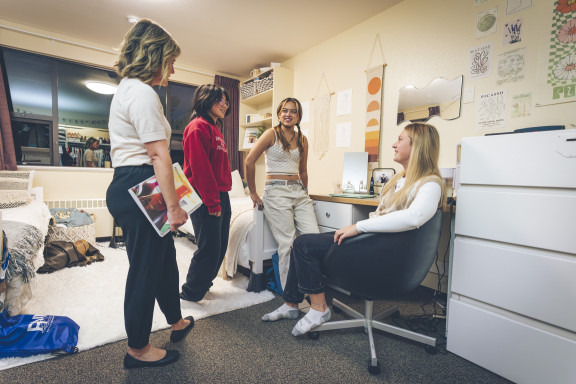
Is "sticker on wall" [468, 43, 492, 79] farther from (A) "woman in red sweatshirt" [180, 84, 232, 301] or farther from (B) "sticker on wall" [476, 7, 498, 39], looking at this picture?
(A) "woman in red sweatshirt" [180, 84, 232, 301]

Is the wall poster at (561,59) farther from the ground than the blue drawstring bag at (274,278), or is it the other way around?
the wall poster at (561,59)

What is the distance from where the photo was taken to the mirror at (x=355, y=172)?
2516 mm

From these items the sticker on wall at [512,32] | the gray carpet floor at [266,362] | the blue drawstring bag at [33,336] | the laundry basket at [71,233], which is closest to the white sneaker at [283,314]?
the gray carpet floor at [266,362]

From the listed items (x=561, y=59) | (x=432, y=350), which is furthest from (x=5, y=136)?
(x=561, y=59)

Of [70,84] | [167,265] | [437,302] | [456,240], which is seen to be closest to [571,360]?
[456,240]

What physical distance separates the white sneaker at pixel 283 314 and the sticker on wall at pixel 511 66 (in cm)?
199

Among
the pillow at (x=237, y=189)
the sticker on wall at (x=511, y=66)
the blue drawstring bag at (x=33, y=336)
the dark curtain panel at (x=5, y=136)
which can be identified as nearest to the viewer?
the blue drawstring bag at (x=33, y=336)

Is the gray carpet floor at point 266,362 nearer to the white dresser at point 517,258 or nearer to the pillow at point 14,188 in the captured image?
the white dresser at point 517,258

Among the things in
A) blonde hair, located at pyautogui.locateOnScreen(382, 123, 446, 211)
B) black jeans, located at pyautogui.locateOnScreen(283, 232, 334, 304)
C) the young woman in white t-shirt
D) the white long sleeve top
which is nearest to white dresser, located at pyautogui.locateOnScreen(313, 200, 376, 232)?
black jeans, located at pyautogui.locateOnScreen(283, 232, 334, 304)

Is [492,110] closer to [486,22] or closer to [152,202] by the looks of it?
[486,22]

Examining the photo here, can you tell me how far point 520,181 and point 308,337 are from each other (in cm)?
123

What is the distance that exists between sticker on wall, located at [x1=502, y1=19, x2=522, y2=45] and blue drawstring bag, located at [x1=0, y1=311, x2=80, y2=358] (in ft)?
9.88

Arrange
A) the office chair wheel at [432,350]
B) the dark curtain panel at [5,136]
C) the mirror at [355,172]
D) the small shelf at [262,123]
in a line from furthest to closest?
1. the small shelf at [262,123]
2. the dark curtain panel at [5,136]
3. the mirror at [355,172]
4. the office chair wheel at [432,350]

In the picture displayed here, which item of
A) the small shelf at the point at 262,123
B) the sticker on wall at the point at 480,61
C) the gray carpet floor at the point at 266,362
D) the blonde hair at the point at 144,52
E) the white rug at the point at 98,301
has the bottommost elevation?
the white rug at the point at 98,301
